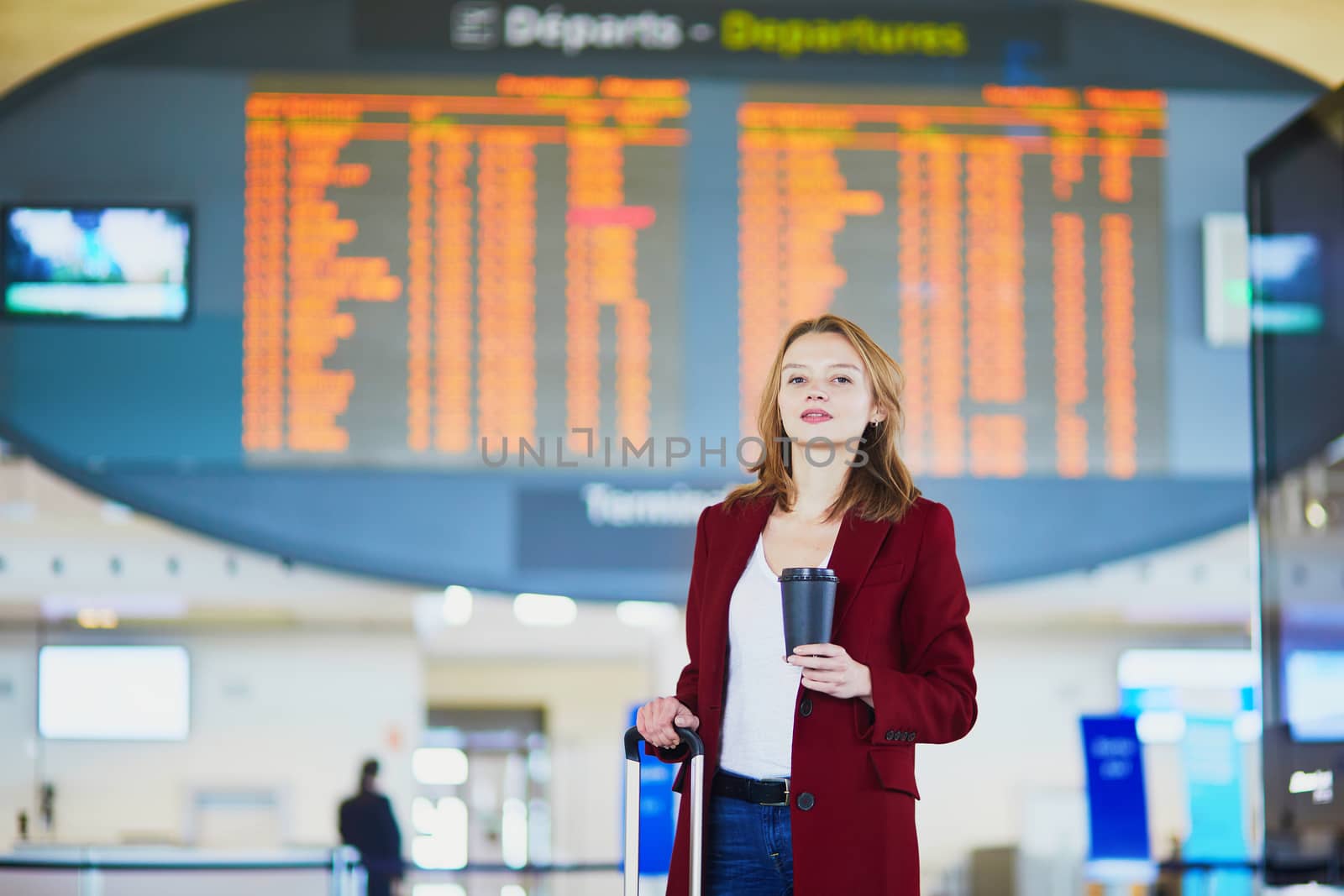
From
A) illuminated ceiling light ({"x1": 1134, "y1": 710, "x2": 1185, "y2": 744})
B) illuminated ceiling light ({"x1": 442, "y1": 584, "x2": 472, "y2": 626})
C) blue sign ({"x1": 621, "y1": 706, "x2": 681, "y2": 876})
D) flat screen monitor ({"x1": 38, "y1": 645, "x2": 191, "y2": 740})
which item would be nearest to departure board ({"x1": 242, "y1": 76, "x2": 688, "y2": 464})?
blue sign ({"x1": 621, "y1": 706, "x2": 681, "y2": 876})

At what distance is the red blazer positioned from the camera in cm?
159

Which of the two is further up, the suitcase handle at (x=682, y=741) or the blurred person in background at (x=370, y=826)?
the suitcase handle at (x=682, y=741)

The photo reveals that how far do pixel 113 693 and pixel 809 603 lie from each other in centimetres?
830

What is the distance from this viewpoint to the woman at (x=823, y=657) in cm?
160

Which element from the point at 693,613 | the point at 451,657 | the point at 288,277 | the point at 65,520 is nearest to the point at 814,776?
the point at 693,613

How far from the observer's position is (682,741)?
169 centimetres

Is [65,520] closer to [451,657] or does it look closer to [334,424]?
[334,424]

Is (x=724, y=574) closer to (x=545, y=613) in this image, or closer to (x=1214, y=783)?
(x=1214, y=783)

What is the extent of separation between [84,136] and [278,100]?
57 cm

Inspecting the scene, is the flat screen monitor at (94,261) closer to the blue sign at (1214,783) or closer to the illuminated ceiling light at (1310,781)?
the illuminated ceiling light at (1310,781)

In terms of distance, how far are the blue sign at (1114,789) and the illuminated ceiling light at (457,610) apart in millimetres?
3352

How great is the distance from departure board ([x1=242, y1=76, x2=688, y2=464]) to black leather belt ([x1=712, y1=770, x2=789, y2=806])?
8.51 feet

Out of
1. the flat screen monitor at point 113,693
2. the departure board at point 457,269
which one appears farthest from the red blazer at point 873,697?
the flat screen monitor at point 113,693

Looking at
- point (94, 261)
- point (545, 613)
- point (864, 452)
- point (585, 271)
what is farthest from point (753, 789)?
point (545, 613)
